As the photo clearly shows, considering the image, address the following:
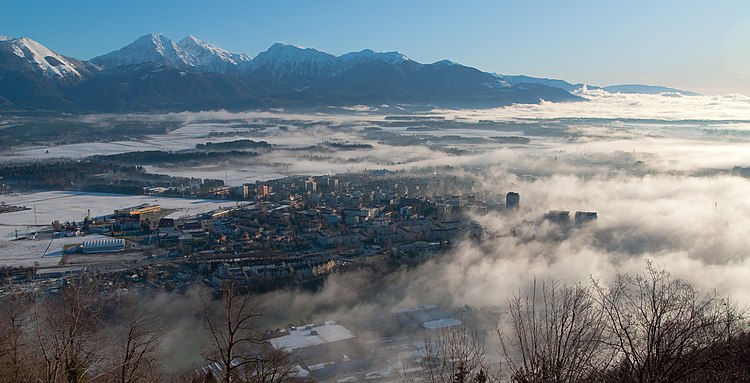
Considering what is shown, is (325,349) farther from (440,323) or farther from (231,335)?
(231,335)

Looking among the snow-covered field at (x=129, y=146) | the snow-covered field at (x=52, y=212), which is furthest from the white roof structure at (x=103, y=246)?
the snow-covered field at (x=129, y=146)

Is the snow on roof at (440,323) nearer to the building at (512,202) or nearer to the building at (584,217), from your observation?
the building at (584,217)

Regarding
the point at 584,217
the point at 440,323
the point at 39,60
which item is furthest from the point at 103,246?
the point at 39,60

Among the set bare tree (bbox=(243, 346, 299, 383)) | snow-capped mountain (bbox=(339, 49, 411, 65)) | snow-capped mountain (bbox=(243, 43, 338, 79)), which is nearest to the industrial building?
bare tree (bbox=(243, 346, 299, 383))

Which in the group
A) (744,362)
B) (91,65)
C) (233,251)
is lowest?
(233,251)

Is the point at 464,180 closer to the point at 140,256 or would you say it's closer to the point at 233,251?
the point at 233,251

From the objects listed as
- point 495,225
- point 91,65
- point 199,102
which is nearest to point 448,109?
point 199,102
